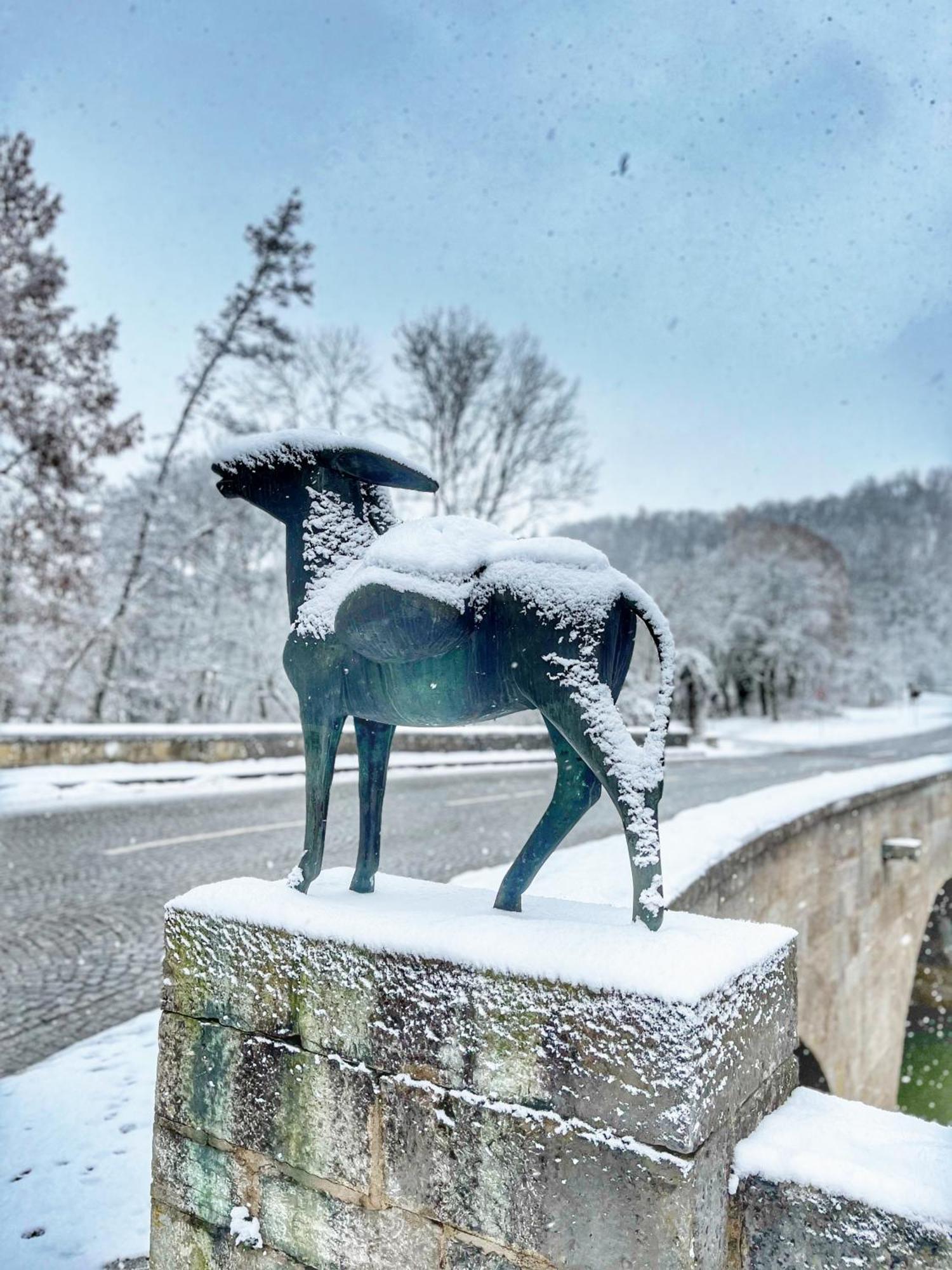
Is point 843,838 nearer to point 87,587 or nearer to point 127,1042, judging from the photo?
point 127,1042

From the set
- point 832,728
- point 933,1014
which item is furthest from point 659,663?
point 832,728

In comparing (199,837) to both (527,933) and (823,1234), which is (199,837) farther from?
(823,1234)

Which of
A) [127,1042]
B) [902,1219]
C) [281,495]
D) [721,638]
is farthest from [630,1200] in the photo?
[721,638]

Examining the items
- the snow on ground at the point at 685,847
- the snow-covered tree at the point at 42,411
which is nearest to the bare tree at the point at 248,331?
the snow-covered tree at the point at 42,411

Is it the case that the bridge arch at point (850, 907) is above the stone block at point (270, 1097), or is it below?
below

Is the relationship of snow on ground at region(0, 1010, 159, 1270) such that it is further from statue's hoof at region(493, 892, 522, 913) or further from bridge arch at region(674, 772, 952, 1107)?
bridge arch at region(674, 772, 952, 1107)

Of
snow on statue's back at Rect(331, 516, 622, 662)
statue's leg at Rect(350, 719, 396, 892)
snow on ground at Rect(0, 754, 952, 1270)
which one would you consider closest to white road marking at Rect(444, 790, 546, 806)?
snow on ground at Rect(0, 754, 952, 1270)

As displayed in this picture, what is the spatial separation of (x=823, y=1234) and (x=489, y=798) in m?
10.1

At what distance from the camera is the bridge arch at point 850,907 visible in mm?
5805

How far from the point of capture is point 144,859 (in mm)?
7117

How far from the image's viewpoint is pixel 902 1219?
4.87ft

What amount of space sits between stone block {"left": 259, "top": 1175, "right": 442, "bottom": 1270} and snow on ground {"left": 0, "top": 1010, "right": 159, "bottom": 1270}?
2.48 ft

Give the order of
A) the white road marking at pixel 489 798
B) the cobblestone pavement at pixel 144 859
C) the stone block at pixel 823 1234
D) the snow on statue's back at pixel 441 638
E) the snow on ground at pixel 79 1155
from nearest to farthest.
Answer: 1. the stone block at pixel 823 1234
2. the snow on statue's back at pixel 441 638
3. the snow on ground at pixel 79 1155
4. the cobblestone pavement at pixel 144 859
5. the white road marking at pixel 489 798

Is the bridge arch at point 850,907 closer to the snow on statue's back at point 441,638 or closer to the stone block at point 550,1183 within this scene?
the snow on statue's back at point 441,638
